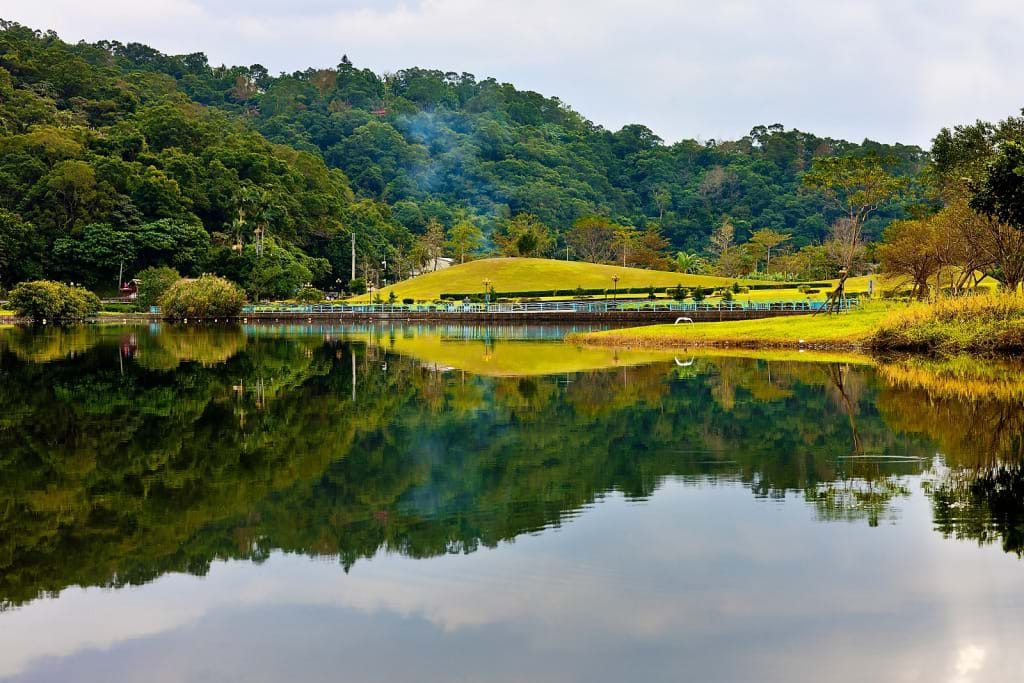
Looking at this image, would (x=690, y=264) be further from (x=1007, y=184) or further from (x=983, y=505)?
(x=983, y=505)

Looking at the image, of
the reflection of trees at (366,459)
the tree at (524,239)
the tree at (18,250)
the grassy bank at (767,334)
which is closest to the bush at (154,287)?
the tree at (18,250)

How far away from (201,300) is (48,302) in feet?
36.8

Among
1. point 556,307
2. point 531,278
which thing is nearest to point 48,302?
point 556,307

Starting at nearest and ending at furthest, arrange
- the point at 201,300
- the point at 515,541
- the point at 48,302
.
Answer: the point at 515,541 → the point at 48,302 → the point at 201,300

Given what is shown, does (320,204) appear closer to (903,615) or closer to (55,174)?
(55,174)

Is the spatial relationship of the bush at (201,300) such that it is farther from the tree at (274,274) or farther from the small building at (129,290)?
the small building at (129,290)

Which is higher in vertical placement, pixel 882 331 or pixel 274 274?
pixel 274 274

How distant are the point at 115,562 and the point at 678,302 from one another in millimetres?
67792

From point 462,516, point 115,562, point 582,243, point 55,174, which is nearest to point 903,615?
point 462,516

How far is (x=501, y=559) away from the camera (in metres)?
9.08

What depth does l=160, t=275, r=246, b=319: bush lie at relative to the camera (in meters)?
80.2

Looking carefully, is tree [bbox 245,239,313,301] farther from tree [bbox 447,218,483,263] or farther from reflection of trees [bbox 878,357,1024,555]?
reflection of trees [bbox 878,357,1024,555]

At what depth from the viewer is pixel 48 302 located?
73.7 meters

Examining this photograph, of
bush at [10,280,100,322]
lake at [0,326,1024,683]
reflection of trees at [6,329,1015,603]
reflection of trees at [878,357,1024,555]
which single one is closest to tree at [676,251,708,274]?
bush at [10,280,100,322]
